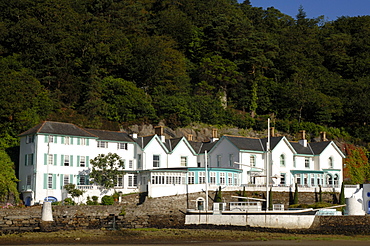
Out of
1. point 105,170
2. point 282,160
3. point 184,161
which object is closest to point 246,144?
point 282,160

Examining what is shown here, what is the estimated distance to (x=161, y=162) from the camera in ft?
200

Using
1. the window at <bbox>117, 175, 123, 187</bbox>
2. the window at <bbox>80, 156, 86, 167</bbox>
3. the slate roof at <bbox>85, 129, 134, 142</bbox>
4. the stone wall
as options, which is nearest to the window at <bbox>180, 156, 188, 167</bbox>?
the slate roof at <bbox>85, 129, 134, 142</bbox>

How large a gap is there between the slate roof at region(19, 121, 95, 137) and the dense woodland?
170 inches

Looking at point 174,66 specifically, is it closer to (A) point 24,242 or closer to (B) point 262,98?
(B) point 262,98

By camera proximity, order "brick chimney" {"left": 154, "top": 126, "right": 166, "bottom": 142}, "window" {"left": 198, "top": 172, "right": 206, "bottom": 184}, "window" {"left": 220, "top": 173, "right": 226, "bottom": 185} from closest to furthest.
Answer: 1. "window" {"left": 198, "top": 172, "right": 206, "bottom": 184}
2. "window" {"left": 220, "top": 173, "right": 226, "bottom": 185}
3. "brick chimney" {"left": 154, "top": 126, "right": 166, "bottom": 142}

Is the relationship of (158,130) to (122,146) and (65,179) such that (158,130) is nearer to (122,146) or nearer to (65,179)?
(122,146)

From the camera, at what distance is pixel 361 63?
317ft

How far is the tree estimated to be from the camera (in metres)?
53.4

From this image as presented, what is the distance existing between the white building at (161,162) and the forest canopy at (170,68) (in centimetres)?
583

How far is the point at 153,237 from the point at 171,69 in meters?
43.6

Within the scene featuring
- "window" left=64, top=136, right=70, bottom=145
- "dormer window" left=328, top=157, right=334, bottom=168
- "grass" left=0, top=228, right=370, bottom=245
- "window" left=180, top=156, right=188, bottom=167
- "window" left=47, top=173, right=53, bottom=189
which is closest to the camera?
"grass" left=0, top=228, right=370, bottom=245

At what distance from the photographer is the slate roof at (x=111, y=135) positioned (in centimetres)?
5866

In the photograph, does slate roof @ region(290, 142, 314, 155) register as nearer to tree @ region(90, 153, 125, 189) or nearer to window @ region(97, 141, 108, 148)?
tree @ region(90, 153, 125, 189)

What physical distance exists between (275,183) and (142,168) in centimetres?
1377
